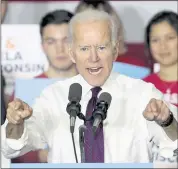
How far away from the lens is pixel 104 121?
1.63 meters

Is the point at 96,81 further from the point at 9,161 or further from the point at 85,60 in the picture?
the point at 9,161

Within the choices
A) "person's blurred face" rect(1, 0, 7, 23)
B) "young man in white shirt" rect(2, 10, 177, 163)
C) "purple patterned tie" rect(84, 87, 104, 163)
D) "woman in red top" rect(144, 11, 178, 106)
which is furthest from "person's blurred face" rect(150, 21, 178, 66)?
"person's blurred face" rect(1, 0, 7, 23)

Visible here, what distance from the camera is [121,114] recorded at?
1.65 m

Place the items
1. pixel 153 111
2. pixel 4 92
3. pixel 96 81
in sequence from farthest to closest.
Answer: pixel 4 92 < pixel 96 81 < pixel 153 111

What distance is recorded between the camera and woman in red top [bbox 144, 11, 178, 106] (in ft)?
5.71

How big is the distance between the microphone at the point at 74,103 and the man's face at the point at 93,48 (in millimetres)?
43

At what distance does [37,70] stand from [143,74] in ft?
1.10

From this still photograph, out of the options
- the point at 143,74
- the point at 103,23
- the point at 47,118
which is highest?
the point at 103,23

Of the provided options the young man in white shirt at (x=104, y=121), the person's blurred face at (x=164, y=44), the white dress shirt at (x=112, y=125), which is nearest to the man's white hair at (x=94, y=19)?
the young man in white shirt at (x=104, y=121)

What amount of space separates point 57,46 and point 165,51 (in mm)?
284

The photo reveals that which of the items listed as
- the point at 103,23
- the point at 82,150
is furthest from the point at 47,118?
the point at 103,23

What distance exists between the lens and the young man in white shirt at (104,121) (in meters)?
1.60

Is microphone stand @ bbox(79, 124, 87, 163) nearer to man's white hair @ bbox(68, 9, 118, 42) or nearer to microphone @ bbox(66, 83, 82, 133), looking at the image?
microphone @ bbox(66, 83, 82, 133)

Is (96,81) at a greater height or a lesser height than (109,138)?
greater
